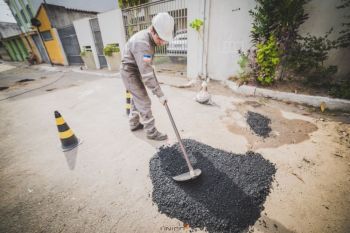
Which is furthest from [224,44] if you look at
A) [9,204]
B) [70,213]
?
[9,204]

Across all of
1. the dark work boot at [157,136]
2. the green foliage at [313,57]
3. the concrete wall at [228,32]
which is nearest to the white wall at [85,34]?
the concrete wall at [228,32]

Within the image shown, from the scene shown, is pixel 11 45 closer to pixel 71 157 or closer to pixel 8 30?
pixel 8 30

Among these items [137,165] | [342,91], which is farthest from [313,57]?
[137,165]

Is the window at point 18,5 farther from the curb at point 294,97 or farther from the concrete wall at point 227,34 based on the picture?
the curb at point 294,97

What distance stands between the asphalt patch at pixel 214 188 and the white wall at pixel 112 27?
7.55 m

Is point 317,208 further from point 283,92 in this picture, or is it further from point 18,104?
point 18,104

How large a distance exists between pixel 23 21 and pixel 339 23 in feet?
89.6

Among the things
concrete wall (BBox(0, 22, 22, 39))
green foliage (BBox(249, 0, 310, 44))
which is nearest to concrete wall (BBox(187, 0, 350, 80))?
green foliage (BBox(249, 0, 310, 44))

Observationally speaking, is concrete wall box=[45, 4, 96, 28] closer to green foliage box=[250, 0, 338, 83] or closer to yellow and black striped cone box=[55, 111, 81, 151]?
yellow and black striped cone box=[55, 111, 81, 151]

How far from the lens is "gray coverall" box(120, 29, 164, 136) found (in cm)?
228

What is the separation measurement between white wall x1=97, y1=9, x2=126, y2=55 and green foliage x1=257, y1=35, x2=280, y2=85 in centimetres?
661

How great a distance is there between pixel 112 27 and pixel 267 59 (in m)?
7.53

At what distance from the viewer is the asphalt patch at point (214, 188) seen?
1657 millimetres

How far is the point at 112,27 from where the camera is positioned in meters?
8.09
